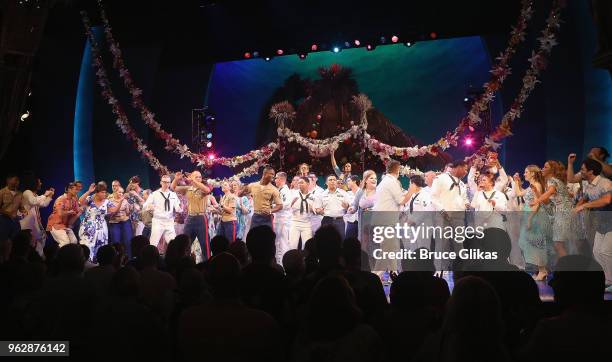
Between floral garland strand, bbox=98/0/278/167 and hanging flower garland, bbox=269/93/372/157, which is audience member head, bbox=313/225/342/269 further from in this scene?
hanging flower garland, bbox=269/93/372/157

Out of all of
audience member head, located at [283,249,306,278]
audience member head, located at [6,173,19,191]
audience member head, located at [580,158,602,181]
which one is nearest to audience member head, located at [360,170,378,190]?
audience member head, located at [580,158,602,181]

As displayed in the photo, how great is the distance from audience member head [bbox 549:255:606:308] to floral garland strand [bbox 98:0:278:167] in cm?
1193

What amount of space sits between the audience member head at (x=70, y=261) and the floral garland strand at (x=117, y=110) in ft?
32.2

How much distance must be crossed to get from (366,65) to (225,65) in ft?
13.7

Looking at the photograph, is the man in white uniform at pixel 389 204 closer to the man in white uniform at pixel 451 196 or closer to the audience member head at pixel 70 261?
the man in white uniform at pixel 451 196

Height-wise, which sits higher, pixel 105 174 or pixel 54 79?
pixel 54 79

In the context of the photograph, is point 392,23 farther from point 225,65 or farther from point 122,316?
point 122,316

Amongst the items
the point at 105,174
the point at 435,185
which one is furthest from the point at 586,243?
the point at 105,174

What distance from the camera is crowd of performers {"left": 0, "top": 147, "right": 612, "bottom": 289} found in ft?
26.4

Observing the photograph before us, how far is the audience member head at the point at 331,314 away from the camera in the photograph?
109 inches

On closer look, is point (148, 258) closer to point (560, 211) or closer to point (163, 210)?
point (560, 211)

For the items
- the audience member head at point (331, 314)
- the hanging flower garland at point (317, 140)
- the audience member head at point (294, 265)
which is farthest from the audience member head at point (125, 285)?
the hanging flower garland at point (317, 140)

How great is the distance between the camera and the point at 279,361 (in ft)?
10.2

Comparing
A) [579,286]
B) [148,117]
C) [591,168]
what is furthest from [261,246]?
[148,117]
